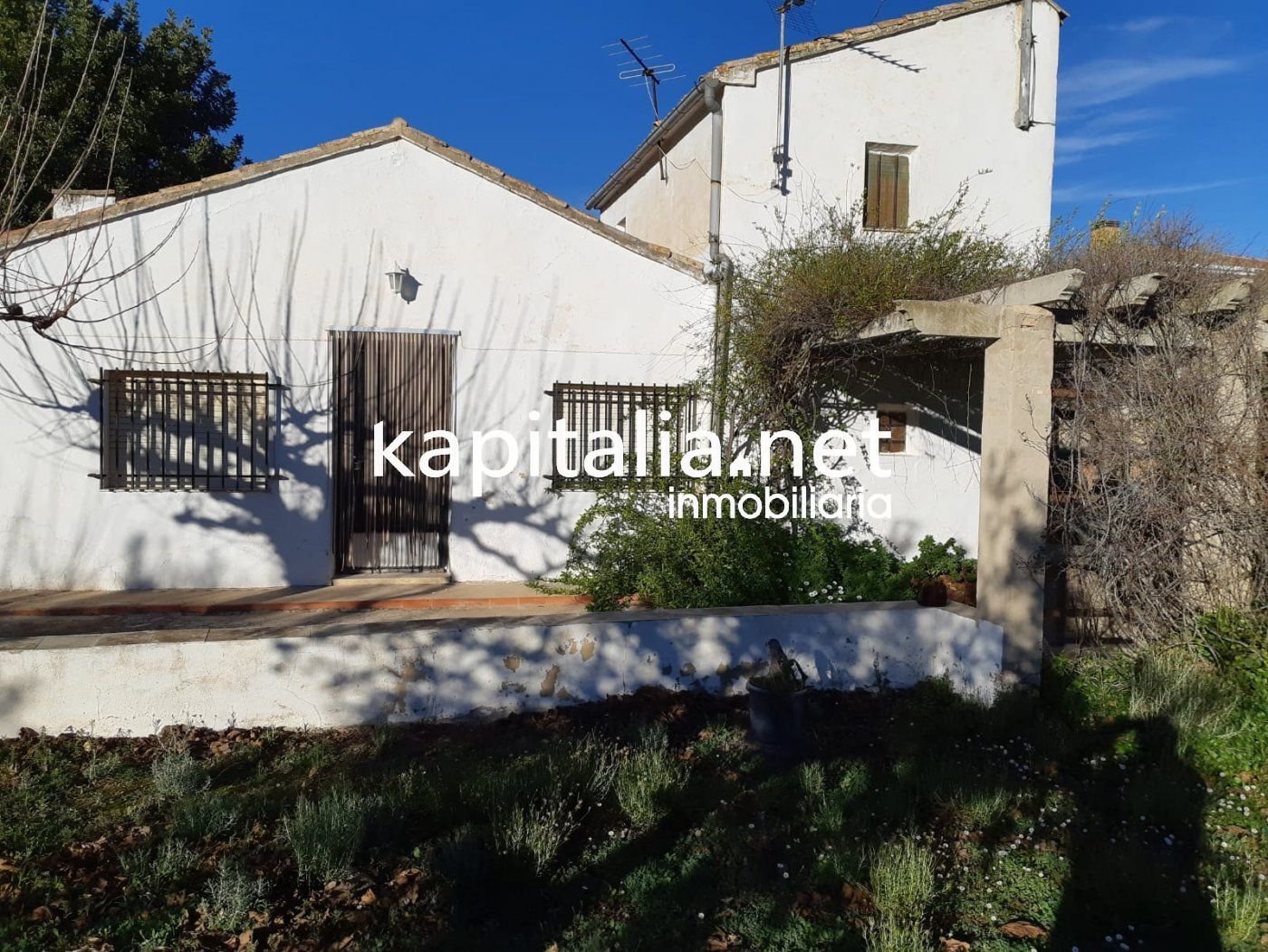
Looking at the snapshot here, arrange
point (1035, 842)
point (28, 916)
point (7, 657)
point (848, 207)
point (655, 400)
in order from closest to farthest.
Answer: point (28, 916)
point (1035, 842)
point (7, 657)
point (655, 400)
point (848, 207)

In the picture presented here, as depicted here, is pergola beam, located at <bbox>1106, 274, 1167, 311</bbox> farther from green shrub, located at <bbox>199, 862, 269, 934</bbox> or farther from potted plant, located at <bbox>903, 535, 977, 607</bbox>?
green shrub, located at <bbox>199, 862, 269, 934</bbox>

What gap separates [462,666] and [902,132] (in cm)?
791

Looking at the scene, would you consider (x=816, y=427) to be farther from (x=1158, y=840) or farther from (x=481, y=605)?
(x=1158, y=840)

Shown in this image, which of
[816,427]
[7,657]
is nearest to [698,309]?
[816,427]

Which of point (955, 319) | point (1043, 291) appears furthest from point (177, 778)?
point (1043, 291)

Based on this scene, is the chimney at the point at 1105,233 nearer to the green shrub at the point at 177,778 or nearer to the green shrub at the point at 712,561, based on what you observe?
the green shrub at the point at 712,561

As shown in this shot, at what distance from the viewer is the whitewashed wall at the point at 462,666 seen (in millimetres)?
5062

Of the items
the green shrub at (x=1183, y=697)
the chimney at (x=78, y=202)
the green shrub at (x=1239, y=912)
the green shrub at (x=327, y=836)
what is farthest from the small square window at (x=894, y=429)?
the chimney at (x=78, y=202)

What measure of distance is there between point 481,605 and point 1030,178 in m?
7.79

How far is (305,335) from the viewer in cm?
852

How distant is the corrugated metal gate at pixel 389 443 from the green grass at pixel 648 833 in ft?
12.1

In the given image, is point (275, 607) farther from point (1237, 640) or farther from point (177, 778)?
point (1237, 640)

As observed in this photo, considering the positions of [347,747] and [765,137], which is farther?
[765,137]

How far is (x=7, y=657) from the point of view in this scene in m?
4.92
